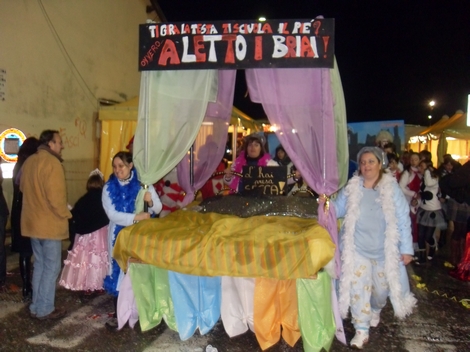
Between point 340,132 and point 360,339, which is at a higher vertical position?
point 340,132

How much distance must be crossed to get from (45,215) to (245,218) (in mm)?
2008

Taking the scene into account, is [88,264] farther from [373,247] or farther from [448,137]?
[448,137]

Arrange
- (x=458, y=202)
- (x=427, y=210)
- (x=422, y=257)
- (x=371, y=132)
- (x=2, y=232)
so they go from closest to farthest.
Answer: (x=2, y=232) < (x=458, y=202) < (x=427, y=210) < (x=422, y=257) < (x=371, y=132)

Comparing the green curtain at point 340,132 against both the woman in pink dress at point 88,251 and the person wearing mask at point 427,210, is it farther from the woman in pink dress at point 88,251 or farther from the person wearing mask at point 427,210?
the person wearing mask at point 427,210

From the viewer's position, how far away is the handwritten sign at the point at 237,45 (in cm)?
396

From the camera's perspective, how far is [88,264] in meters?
5.03

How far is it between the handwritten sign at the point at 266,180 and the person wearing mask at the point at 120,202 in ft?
3.94

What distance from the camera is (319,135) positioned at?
4.14m

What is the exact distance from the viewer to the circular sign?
24.8 feet

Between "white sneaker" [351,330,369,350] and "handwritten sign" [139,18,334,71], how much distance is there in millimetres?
2467

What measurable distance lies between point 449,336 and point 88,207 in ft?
13.4

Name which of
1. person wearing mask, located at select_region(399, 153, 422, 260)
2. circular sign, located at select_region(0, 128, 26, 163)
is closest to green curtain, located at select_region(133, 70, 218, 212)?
person wearing mask, located at select_region(399, 153, 422, 260)

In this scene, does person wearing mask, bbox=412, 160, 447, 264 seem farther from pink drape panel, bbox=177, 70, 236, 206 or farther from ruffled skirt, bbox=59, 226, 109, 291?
ruffled skirt, bbox=59, 226, 109, 291

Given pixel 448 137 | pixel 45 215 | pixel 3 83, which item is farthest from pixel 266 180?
pixel 448 137
